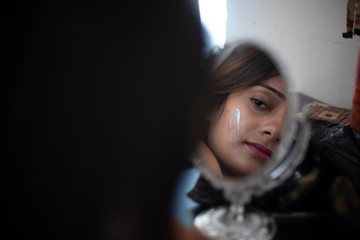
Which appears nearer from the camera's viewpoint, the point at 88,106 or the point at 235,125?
the point at 88,106

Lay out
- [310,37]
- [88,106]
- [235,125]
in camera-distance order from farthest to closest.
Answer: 1. [310,37]
2. [235,125]
3. [88,106]

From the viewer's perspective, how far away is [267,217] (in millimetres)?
520

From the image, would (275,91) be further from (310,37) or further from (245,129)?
(310,37)

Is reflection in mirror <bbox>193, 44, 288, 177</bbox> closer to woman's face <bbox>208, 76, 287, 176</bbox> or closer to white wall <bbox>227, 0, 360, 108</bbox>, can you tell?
woman's face <bbox>208, 76, 287, 176</bbox>

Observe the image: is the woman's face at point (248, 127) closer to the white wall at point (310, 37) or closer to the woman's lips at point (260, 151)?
the woman's lips at point (260, 151)

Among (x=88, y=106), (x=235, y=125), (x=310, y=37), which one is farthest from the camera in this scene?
(x=310, y=37)

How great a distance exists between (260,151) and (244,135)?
0.14 ft

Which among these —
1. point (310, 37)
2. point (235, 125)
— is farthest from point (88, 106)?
point (310, 37)

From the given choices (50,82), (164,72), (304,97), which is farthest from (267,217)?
(304,97)

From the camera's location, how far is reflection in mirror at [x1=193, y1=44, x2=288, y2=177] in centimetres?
48

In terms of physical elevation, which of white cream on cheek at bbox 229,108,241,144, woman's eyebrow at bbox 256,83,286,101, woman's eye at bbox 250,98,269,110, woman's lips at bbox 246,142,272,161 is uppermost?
woman's eyebrow at bbox 256,83,286,101

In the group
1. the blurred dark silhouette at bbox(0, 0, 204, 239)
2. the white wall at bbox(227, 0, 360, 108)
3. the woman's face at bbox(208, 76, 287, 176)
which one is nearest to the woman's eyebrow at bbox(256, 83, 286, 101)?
the woman's face at bbox(208, 76, 287, 176)

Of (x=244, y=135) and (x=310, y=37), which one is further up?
(x=310, y=37)

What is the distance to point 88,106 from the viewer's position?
16.8 inches
